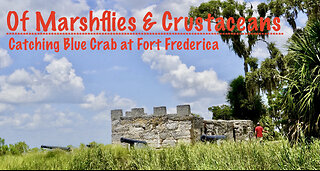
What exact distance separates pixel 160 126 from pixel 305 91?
4.44 meters

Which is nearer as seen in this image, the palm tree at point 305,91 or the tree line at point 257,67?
the palm tree at point 305,91

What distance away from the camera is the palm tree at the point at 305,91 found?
10.2m

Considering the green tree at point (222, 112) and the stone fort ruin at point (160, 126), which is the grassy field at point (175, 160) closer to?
the stone fort ruin at point (160, 126)

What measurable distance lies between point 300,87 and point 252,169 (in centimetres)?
584

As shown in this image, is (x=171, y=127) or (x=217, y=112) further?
(x=217, y=112)

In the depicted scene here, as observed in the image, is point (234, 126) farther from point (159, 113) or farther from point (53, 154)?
point (53, 154)

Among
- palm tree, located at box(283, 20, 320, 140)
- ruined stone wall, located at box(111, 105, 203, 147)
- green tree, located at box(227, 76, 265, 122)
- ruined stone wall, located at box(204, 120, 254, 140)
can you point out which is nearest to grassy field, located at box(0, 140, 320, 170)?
palm tree, located at box(283, 20, 320, 140)

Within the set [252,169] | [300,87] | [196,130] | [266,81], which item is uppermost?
[266,81]

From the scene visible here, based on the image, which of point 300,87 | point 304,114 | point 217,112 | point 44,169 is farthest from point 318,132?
point 217,112

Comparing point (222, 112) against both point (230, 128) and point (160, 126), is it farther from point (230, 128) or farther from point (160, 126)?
point (160, 126)

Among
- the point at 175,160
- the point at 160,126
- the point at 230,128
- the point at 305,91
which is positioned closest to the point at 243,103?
the point at 230,128

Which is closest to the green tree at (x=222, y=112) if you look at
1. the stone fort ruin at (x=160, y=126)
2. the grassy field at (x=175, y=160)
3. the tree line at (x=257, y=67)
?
the tree line at (x=257, y=67)

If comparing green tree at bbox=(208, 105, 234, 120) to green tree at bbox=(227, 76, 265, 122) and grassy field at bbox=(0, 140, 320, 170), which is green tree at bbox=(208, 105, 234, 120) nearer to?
green tree at bbox=(227, 76, 265, 122)

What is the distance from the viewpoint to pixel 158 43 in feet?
34.9
